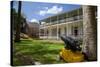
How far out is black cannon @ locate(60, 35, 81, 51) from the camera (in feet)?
9.44

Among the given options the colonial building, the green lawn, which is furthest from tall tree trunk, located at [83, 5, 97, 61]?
the green lawn

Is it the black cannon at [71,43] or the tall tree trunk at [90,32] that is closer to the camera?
the black cannon at [71,43]

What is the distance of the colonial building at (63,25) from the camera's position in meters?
2.79

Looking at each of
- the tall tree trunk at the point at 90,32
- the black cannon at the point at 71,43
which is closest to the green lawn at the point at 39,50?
the black cannon at the point at 71,43

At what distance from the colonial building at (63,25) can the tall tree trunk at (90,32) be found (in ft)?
0.30

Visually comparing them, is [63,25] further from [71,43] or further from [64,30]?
[71,43]

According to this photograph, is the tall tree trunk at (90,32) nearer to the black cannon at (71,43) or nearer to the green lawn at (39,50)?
the black cannon at (71,43)

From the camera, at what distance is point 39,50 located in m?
2.74

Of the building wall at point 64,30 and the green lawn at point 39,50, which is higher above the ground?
the building wall at point 64,30

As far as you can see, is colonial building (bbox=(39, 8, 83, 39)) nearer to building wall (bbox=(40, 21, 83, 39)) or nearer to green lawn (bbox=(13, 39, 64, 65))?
building wall (bbox=(40, 21, 83, 39))

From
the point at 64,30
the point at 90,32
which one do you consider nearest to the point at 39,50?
the point at 64,30

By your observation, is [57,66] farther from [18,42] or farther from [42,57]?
[18,42]

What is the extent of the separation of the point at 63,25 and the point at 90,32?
1.64ft

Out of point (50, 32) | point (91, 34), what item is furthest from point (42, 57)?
point (91, 34)
